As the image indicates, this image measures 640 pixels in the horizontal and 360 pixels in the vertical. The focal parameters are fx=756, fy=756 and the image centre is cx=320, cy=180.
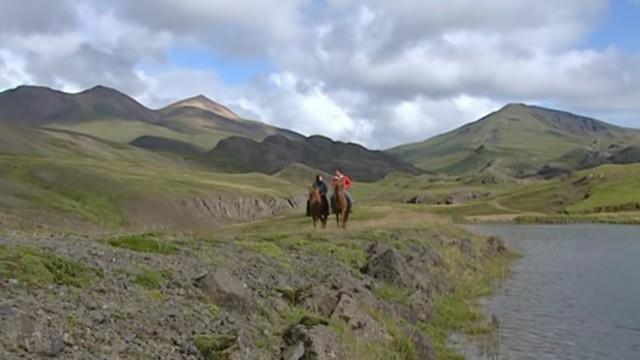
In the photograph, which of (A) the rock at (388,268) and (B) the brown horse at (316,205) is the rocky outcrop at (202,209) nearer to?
(B) the brown horse at (316,205)

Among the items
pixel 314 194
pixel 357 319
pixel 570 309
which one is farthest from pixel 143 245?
pixel 314 194

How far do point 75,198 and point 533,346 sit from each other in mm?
112783

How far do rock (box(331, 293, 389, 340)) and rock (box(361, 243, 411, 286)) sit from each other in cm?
1091

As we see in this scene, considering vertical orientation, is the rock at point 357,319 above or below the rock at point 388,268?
below

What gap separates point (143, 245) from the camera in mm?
25438

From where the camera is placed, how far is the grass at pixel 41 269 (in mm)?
16828

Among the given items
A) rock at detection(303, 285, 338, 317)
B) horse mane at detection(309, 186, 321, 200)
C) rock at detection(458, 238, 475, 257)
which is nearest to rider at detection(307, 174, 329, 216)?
horse mane at detection(309, 186, 321, 200)

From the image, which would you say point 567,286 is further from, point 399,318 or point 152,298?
point 152,298

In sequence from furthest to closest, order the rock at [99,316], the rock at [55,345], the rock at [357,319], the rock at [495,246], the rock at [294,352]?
the rock at [495,246]
the rock at [357,319]
the rock at [294,352]
the rock at [99,316]
the rock at [55,345]

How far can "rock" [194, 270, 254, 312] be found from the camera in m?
19.7

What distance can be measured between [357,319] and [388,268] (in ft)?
42.8

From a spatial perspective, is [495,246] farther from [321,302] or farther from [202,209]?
[202,209]

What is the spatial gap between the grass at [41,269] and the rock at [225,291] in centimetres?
284

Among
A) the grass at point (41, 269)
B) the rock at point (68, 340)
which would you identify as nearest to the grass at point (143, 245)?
the grass at point (41, 269)
